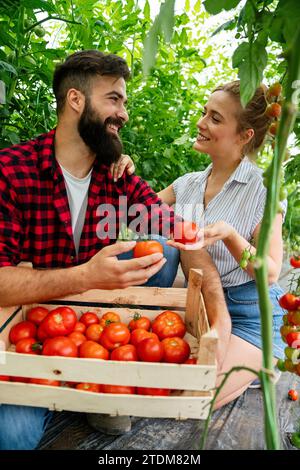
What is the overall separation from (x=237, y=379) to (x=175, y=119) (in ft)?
6.14

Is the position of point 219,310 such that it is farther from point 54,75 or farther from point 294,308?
point 54,75

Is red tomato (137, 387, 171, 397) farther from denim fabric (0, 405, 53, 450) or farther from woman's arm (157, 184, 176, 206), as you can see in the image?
woman's arm (157, 184, 176, 206)

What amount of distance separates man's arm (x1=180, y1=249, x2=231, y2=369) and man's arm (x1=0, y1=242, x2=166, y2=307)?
379mm

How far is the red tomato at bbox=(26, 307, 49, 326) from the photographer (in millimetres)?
1586

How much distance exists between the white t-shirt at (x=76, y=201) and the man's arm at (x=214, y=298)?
1.66 feet

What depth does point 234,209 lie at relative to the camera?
2076 mm

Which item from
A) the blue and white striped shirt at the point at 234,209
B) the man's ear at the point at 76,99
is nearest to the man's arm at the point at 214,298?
the blue and white striped shirt at the point at 234,209

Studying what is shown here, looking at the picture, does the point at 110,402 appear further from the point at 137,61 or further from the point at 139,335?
the point at 137,61

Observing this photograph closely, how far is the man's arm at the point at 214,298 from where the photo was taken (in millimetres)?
1742

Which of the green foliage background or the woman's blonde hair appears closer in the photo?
the green foliage background

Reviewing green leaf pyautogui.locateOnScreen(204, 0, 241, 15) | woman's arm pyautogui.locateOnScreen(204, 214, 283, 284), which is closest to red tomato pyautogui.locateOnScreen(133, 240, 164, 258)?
woman's arm pyautogui.locateOnScreen(204, 214, 283, 284)

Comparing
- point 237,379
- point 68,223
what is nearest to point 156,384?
point 237,379

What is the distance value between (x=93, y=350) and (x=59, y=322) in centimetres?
18

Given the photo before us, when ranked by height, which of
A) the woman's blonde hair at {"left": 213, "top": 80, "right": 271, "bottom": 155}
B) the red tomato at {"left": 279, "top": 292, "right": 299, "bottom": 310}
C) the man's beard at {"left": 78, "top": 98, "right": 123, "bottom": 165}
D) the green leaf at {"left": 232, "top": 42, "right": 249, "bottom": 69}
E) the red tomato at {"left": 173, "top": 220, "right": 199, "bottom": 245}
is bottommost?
the red tomato at {"left": 279, "top": 292, "right": 299, "bottom": 310}
